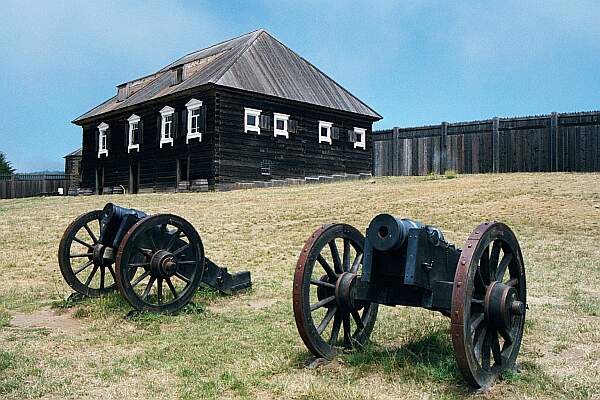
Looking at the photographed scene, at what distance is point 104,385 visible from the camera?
4.68 metres

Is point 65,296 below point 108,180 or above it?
below

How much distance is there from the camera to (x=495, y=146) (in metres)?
25.4

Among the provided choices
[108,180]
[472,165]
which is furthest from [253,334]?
[108,180]

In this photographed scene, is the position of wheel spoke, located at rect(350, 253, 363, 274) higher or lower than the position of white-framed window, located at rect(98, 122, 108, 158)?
lower

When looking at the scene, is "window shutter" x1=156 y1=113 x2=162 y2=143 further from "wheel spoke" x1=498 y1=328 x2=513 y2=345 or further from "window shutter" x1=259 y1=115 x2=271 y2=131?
"wheel spoke" x1=498 y1=328 x2=513 y2=345

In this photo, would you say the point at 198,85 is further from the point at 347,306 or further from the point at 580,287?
the point at 347,306

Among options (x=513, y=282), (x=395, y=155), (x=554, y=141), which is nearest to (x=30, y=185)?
(x=395, y=155)

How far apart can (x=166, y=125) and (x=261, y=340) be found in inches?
921

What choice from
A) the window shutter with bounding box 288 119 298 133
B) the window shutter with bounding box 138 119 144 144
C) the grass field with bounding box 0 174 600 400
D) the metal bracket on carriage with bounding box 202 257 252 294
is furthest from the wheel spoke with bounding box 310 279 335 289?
the window shutter with bounding box 138 119 144 144

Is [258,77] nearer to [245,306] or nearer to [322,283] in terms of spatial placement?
[245,306]

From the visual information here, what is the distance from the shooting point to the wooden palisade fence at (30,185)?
39312mm

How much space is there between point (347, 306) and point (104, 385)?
82.1 inches

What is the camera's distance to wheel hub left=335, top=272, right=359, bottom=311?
200 inches

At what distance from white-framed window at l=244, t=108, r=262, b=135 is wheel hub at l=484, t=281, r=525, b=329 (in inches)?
873
